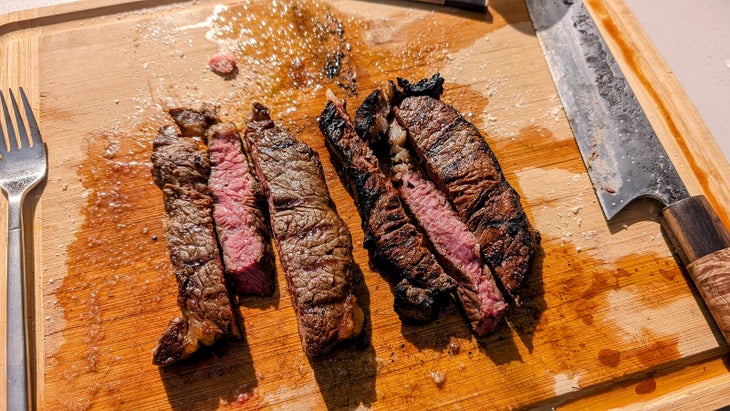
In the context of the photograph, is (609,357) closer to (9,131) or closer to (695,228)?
(695,228)

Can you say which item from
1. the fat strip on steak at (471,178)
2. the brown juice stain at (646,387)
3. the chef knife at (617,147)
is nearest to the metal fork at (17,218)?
the fat strip on steak at (471,178)

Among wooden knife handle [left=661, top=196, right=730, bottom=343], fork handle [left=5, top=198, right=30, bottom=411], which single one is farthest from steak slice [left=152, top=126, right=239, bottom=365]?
wooden knife handle [left=661, top=196, right=730, bottom=343]

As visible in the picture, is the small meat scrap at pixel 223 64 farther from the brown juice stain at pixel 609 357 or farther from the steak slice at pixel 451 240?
the brown juice stain at pixel 609 357

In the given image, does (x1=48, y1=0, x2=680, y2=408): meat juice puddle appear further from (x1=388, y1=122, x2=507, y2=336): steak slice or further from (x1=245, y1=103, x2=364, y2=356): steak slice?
(x1=388, y1=122, x2=507, y2=336): steak slice

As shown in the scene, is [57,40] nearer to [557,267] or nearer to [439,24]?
[439,24]

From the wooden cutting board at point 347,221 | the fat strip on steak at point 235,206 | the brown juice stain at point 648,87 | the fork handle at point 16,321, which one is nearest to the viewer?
the fork handle at point 16,321
